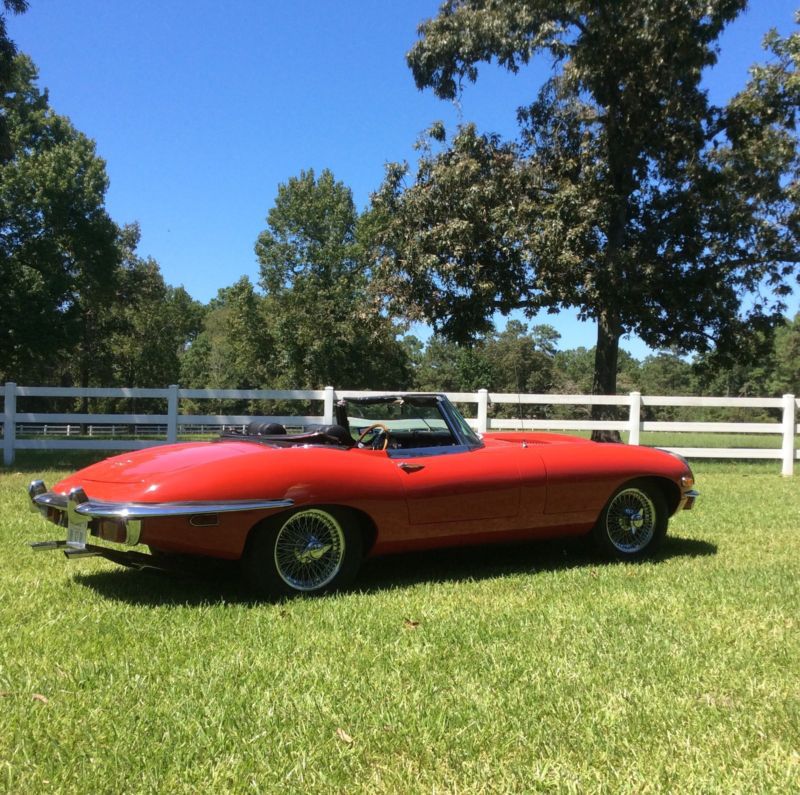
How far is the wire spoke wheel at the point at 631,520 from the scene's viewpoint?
17.5ft

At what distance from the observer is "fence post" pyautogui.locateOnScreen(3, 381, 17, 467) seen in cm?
1134

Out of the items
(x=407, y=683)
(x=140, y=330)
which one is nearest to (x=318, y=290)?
(x=140, y=330)

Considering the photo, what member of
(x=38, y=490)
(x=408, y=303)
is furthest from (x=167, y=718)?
(x=408, y=303)

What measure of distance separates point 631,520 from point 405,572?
1.76m

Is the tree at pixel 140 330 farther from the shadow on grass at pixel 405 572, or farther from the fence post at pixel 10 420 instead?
the shadow on grass at pixel 405 572

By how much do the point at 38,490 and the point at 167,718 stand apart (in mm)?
2596

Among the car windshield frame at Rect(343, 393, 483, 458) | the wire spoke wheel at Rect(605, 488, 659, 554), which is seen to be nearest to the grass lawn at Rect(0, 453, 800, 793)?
the wire spoke wheel at Rect(605, 488, 659, 554)

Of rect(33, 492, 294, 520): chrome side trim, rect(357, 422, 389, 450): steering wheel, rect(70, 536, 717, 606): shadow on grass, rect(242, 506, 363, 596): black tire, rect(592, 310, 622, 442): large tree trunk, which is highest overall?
rect(592, 310, 622, 442): large tree trunk

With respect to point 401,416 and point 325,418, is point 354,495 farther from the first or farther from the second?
point 325,418

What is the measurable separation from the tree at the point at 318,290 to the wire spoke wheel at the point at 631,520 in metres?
31.9

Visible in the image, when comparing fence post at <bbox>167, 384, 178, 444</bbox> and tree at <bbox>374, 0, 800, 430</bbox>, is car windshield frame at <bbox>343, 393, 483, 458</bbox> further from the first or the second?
tree at <bbox>374, 0, 800, 430</bbox>

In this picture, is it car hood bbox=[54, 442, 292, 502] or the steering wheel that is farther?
the steering wheel

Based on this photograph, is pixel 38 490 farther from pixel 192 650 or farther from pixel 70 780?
pixel 70 780

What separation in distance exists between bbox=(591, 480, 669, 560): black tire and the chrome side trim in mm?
2498
